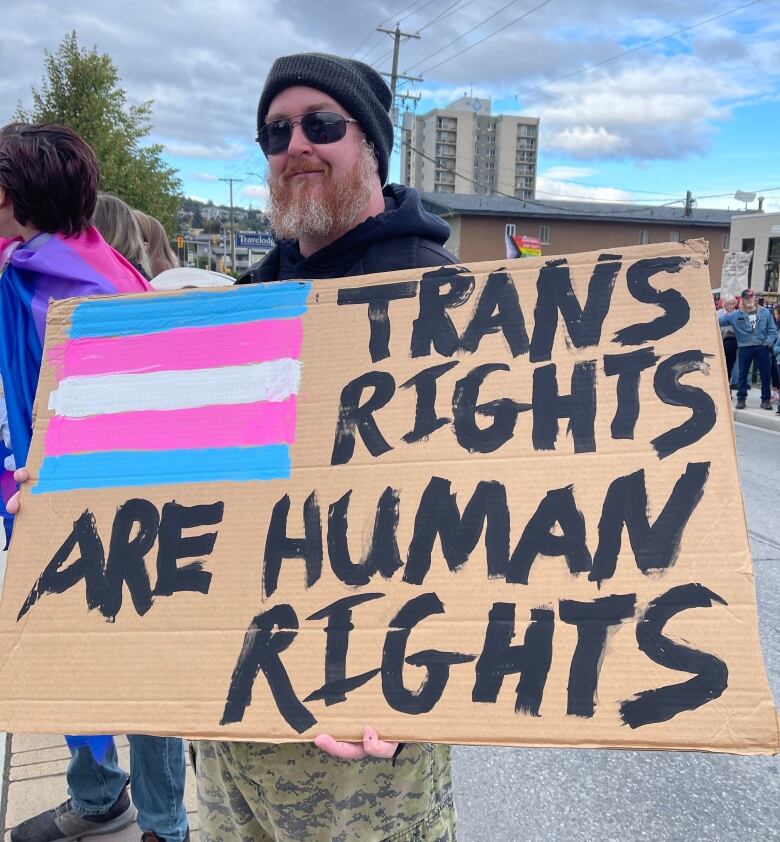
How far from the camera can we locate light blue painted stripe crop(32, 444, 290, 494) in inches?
51.0

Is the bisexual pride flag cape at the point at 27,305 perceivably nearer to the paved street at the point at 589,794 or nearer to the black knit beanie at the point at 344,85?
the black knit beanie at the point at 344,85

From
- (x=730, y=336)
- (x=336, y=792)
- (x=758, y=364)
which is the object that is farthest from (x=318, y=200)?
(x=730, y=336)

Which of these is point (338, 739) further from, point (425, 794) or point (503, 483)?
point (503, 483)

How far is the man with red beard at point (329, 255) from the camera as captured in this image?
4.36ft

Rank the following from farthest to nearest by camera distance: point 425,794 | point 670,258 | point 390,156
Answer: point 390,156 < point 425,794 < point 670,258

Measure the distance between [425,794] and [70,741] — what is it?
1098 mm

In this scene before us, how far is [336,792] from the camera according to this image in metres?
1.33

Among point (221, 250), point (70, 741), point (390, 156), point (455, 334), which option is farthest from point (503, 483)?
point (221, 250)

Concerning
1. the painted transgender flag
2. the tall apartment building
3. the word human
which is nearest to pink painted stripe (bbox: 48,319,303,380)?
the painted transgender flag

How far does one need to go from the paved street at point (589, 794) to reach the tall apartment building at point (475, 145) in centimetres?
8774

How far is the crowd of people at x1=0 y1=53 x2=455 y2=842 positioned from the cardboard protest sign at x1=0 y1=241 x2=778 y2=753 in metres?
0.16

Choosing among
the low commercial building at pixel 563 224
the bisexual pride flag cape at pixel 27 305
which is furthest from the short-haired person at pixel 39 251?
the low commercial building at pixel 563 224

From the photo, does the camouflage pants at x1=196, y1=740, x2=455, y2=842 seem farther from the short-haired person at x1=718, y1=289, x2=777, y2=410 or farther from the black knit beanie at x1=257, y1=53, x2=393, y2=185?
the short-haired person at x1=718, y1=289, x2=777, y2=410

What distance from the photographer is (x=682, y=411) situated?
47.1 inches
